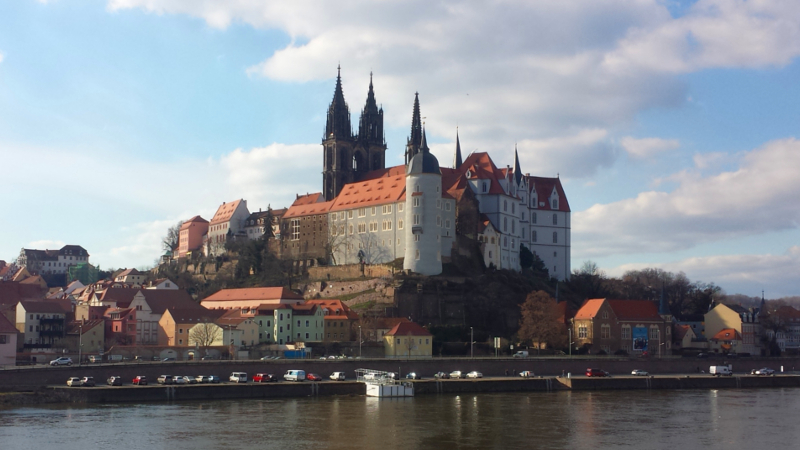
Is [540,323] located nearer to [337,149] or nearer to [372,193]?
[372,193]

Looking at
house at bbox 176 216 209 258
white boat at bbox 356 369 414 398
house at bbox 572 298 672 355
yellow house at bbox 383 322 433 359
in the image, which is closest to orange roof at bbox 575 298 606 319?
house at bbox 572 298 672 355

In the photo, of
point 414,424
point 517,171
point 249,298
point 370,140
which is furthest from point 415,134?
point 414,424

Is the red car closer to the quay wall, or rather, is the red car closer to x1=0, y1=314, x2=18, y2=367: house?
the quay wall

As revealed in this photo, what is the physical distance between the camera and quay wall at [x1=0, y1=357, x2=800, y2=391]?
71250mm

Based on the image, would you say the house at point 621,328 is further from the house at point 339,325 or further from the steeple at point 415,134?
the steeple at point 415,134

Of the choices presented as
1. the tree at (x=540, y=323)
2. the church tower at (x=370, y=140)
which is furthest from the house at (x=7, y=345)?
the church tower at (x=370, y=140)

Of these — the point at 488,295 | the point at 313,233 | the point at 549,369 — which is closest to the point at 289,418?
the point at 549,369

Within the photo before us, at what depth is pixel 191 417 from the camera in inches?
2409

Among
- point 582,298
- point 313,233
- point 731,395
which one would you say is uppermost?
point 313,233

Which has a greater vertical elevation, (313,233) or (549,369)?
(313,233)

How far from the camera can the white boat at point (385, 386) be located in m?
73.6

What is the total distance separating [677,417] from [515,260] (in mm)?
57008

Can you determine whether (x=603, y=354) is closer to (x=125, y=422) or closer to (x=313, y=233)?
(x=313, y=233)

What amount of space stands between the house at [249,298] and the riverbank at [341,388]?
31505mm
